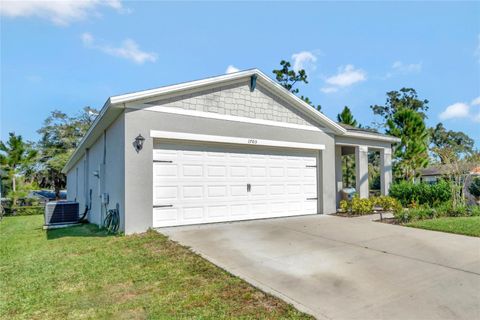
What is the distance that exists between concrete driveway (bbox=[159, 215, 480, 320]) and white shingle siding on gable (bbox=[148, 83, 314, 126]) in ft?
10.7

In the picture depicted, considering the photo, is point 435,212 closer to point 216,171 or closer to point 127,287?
point 216,171

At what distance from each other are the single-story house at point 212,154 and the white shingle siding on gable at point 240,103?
3 cm

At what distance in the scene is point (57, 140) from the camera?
1332 inches

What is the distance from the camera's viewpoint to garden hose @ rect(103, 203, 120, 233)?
7.58m

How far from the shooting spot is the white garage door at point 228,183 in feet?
25.1

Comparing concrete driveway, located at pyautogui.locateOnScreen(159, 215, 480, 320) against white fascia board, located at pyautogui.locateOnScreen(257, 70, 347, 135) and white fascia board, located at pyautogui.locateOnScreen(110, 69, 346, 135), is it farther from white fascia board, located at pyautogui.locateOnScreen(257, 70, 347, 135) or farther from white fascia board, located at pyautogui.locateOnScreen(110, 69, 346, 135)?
white fascia board, located at pyautogui.locateOnScreen(257, 70, 347, 135)

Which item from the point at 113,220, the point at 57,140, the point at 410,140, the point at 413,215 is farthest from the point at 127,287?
the point at 57,140

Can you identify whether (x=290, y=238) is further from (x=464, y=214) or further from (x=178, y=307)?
(x=464, y=214)

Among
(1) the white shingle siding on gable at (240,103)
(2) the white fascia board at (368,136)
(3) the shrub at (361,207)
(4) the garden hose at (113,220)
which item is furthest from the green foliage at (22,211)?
(2) the white fascia board at (368,136)

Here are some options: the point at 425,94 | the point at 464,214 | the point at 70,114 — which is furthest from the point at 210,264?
the point at 425,94

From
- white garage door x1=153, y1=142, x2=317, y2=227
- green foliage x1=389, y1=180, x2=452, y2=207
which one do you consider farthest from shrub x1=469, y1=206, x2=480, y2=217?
white garage door x1=153, y1=142, x2=317, y2=227

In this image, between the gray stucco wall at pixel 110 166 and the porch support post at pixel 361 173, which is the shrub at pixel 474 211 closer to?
the porch support post at pixel 361 173

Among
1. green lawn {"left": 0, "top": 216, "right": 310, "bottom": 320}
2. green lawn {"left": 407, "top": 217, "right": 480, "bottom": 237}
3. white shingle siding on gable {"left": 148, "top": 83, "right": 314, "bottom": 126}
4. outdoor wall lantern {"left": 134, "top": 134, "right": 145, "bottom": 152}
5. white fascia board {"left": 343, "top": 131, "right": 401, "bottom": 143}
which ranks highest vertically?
white shingle siding on gable {"left": 148, "top": 83, "right": 314, "bottom": 126}

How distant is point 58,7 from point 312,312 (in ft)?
32.2
